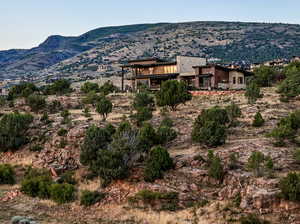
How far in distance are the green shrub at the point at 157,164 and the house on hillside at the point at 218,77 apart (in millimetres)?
35412

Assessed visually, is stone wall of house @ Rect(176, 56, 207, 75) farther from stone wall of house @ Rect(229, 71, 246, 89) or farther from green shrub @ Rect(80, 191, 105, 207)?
green shrub @ Rect(80, 191, 105, 207)

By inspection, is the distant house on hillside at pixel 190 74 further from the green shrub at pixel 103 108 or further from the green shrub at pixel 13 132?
the green shrub at pixel 13 132

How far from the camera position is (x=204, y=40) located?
187375 mm

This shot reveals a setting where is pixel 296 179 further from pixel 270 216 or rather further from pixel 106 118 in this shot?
pixel 106 118

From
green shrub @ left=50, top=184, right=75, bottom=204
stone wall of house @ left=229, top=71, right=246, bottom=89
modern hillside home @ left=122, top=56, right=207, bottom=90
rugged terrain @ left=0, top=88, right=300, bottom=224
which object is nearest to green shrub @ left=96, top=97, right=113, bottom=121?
rugged terrain @ left=0, top=88, right=300, bottom=224

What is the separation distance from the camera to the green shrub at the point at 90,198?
22.1m

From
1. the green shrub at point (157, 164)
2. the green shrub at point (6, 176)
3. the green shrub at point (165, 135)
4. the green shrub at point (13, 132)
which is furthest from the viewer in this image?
the green shrub at point (13, 132)

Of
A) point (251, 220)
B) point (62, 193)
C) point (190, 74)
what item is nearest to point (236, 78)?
point (190, 74)

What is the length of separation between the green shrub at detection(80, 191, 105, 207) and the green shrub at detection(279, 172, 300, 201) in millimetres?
11013

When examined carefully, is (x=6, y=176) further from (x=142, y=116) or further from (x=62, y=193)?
(x=142, y=116)

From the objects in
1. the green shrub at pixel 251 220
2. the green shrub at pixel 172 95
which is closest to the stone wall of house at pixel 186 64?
the green shrub at pixel 172 95

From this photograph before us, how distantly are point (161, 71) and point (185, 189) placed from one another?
4789 centimetres

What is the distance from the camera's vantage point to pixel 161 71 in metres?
67.9

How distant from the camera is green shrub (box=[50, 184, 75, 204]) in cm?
2278
